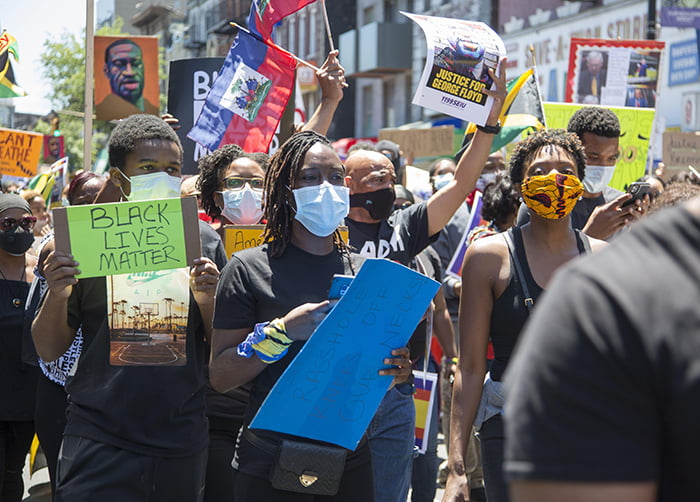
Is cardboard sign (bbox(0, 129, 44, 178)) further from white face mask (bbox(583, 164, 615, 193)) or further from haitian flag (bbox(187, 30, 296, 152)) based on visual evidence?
white face mask (bbox(583, 164, 615, 193))

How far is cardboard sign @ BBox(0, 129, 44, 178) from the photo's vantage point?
40.0ft

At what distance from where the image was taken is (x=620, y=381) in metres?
1.18

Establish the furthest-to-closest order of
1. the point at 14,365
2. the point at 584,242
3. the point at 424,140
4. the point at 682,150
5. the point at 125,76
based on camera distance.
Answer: the point at 424,140 < the point at 125,76 < the point at 682,150 < the point at 14,365 < the point at 584,242

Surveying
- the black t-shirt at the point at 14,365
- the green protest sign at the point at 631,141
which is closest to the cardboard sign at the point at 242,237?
the black t-shirt at the point at 14,365

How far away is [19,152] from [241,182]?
8.49m

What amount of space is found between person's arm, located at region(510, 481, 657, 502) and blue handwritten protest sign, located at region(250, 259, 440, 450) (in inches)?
65.3

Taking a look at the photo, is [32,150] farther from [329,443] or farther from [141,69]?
[329,443]

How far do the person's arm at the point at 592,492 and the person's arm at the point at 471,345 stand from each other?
2.10 m

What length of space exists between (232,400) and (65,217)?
1200mm

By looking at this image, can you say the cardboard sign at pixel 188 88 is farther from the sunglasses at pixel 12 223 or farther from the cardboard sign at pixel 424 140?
the cardboard sign at pixel 424 140

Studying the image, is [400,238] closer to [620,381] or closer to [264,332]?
[264,332]

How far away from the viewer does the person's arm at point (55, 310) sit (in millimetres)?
3164

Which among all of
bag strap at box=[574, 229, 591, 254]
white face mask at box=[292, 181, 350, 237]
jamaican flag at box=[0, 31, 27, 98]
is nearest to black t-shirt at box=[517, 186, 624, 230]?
bag strap at box=[574, 229, 591, 254]

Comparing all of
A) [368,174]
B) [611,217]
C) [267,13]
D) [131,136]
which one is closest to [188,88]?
[267,13]
